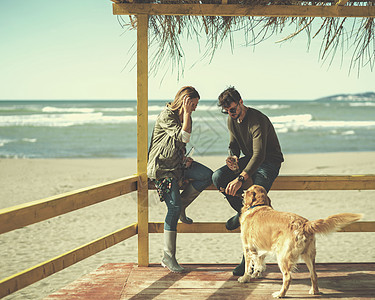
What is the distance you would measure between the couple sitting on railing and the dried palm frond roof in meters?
0.72

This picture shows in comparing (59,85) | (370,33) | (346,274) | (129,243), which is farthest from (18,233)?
(59,85)

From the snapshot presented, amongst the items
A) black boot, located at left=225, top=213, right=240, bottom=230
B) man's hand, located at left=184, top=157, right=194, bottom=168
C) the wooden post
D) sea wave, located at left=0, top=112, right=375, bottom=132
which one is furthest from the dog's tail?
sea wave, located at left=0, top=112, right=375, bottom=132

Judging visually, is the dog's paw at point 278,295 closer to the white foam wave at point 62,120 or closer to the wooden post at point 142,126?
the wooden post at point 142,126

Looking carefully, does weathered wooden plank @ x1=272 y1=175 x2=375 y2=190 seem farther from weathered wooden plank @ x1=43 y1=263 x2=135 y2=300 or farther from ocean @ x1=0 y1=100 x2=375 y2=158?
ocean @ x1=0 y1=100 x2=375 y2=158

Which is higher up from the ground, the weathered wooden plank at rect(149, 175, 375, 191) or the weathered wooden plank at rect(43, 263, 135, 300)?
the weathered wooden plank at rect(149, 175, 375, 191)

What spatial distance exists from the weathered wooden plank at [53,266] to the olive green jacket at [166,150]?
2.25ft

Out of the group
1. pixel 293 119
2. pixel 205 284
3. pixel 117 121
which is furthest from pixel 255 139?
pixel 293 119

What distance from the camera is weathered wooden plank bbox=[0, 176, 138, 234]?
2.77 m

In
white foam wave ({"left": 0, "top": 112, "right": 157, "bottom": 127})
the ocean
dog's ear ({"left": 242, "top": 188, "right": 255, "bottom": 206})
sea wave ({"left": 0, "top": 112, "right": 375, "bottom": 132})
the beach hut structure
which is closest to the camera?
the beach hut structure

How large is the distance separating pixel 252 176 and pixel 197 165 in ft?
1.74

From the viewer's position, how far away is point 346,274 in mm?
4102

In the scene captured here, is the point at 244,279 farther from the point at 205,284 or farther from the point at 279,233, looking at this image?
the point at 279,233

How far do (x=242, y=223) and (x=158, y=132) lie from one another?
3.65ft

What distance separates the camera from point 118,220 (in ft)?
31.3
